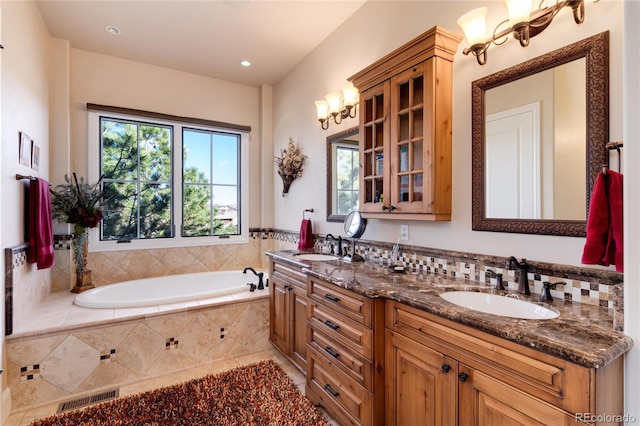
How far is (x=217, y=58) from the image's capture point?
3.52 meters

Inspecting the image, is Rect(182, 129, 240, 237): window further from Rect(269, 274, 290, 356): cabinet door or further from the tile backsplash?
Rect(269, 274, 290, 356): cabinet door

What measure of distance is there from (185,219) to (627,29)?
4013 mm

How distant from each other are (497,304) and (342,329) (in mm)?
815

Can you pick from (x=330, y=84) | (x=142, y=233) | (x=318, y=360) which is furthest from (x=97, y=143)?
(x=318, y=360)

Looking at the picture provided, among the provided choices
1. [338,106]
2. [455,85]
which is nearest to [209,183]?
[338,106]

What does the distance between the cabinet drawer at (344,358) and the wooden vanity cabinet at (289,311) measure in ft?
0.99

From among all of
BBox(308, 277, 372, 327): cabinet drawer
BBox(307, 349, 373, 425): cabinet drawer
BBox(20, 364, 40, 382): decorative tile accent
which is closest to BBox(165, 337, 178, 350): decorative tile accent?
BBox(20, 364, 40, 382): decorative tile accent

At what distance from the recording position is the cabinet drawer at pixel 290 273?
2.38 m

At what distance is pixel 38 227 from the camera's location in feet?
8.07

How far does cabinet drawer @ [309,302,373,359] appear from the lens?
163 centimetres

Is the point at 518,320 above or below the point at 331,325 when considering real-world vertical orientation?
above

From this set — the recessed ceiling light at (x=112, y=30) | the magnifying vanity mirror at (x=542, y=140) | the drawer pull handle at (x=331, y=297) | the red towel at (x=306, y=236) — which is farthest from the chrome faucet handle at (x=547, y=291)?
the recessed ceiling light at (x=112, y=30)

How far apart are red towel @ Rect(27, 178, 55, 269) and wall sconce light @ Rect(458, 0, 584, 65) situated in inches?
124

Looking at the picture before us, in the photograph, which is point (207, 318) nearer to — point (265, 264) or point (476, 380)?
point (265, 264)
